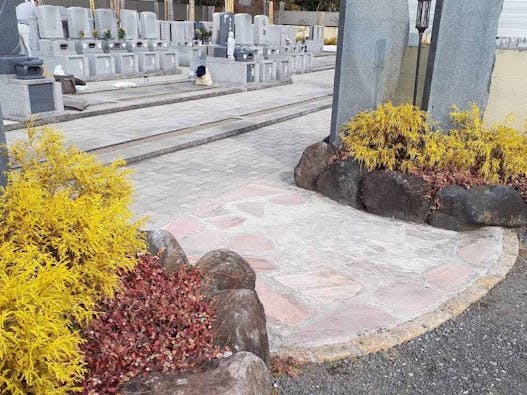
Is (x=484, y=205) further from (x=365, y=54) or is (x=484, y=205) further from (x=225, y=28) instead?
(x=225, y=28)

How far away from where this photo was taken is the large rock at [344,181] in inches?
248

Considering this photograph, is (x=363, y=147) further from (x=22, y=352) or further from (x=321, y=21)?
(x=321, y=21)

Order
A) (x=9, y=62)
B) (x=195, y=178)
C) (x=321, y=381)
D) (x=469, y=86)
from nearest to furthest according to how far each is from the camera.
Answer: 1. (x=321, y=381)
2. (x=469, y=86)
3. (x=195, y=178)
4. (x=9, y=62)

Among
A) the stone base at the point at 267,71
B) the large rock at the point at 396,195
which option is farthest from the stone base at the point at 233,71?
the large rock at the point at 396,195

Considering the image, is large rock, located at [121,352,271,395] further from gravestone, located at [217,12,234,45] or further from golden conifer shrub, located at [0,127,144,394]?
gravestone, located at [217,12,234,45]

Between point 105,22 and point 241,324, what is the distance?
18590 mm

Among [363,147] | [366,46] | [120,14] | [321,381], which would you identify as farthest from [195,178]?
[120,14]

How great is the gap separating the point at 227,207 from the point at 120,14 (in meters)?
16.3

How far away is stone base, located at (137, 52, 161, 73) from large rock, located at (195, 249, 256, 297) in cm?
1508

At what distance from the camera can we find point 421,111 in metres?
6.50

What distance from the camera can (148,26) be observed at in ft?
67.1

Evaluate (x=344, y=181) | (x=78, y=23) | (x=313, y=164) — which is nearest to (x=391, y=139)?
(x=344, y=181)

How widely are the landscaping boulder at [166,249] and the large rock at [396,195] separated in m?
3.09

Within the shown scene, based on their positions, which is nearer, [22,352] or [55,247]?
[22,352]
